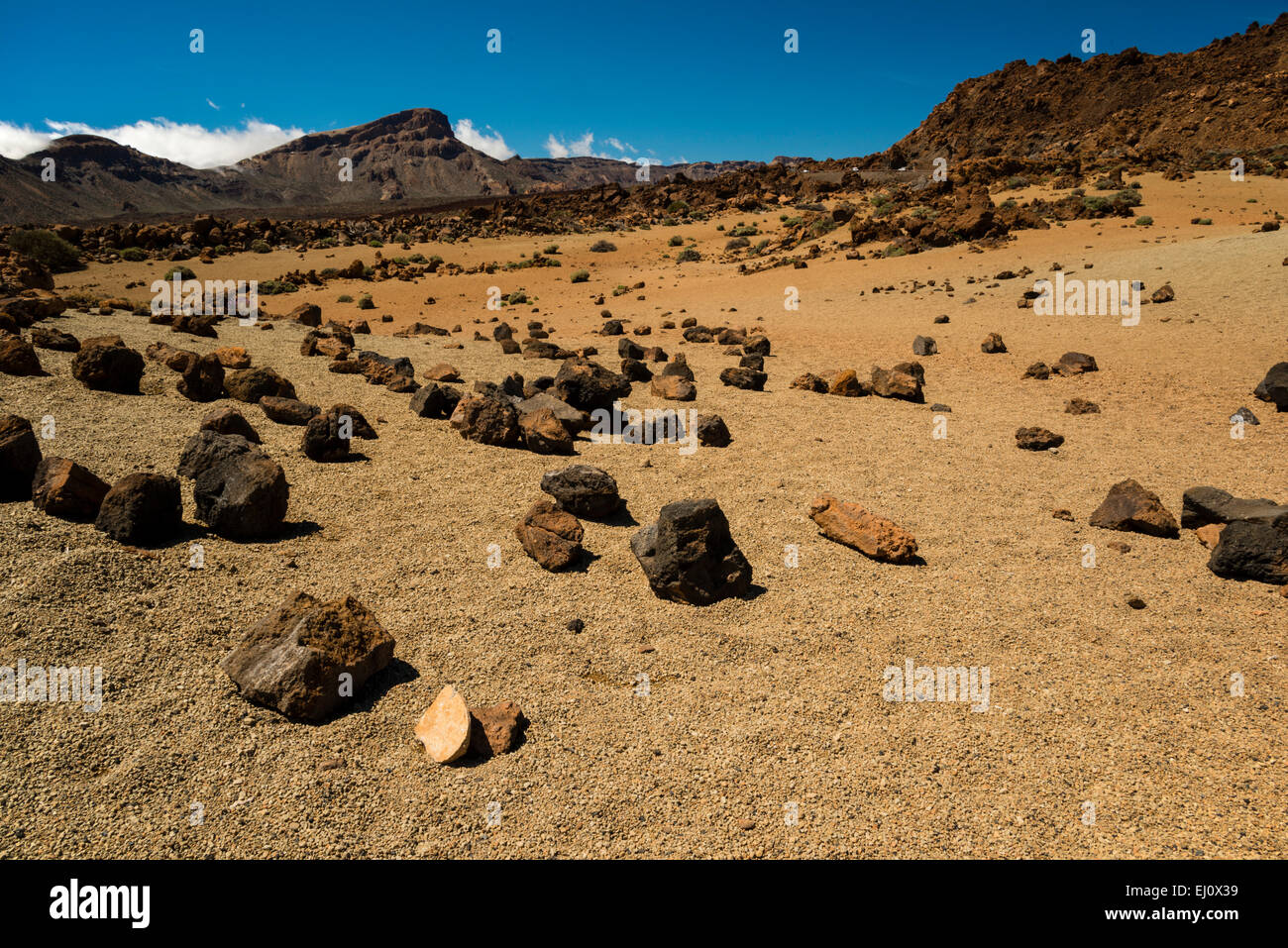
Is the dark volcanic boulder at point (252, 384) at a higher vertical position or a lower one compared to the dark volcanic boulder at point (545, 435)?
higher

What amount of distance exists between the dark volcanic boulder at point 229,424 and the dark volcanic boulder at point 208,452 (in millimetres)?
657

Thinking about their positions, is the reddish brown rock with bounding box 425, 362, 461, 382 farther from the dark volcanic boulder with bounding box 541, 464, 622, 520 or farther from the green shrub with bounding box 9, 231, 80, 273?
the green shrub with bounding box 9, 231, 80, 273

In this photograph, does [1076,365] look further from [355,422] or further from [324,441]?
[324,441]

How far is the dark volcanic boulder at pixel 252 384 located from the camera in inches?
324

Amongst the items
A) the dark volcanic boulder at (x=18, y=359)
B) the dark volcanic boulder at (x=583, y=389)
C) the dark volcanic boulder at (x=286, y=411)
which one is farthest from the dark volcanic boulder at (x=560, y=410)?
the dark volcanic boulder at (x=18, y=359)

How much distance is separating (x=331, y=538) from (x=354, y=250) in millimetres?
30016

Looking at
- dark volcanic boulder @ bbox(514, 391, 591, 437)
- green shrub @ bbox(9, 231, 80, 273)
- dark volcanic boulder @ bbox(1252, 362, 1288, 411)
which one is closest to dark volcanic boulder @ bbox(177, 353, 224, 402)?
dark volcanic boulder @ bbox(514, 391, 591, 437)

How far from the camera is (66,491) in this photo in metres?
4.97

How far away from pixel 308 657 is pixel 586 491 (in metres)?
3.07

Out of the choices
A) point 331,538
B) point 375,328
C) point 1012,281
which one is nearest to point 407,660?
point 331,538

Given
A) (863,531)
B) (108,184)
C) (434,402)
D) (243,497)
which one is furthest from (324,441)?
(108,184)

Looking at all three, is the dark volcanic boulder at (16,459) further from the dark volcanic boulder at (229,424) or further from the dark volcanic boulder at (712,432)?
the dark volcanic boulder at (712,432)
